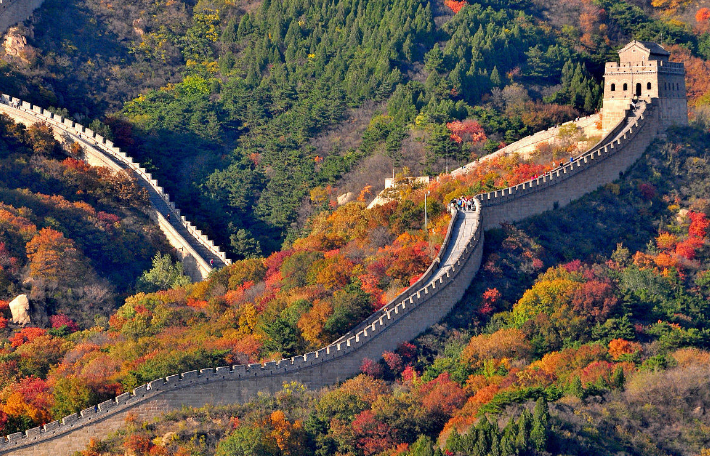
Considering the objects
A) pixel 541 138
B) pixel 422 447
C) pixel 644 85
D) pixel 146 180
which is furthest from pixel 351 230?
pixel 422 447

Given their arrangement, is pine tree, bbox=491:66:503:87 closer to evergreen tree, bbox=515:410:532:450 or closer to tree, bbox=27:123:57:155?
tree, bbox=27:123:57:155

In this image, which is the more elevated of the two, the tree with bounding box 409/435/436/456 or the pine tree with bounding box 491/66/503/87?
the pine tree with bounding box 491/66/503/87

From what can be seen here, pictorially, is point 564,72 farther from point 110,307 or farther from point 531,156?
point 110,307

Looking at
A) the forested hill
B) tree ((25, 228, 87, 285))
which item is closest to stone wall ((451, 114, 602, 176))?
the forested hill

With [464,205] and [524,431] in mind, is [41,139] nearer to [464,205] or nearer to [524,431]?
[464,205]

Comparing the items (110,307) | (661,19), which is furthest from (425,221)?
(661,19)

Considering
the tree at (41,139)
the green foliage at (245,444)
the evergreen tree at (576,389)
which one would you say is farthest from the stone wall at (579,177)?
the tree at (41,139)
